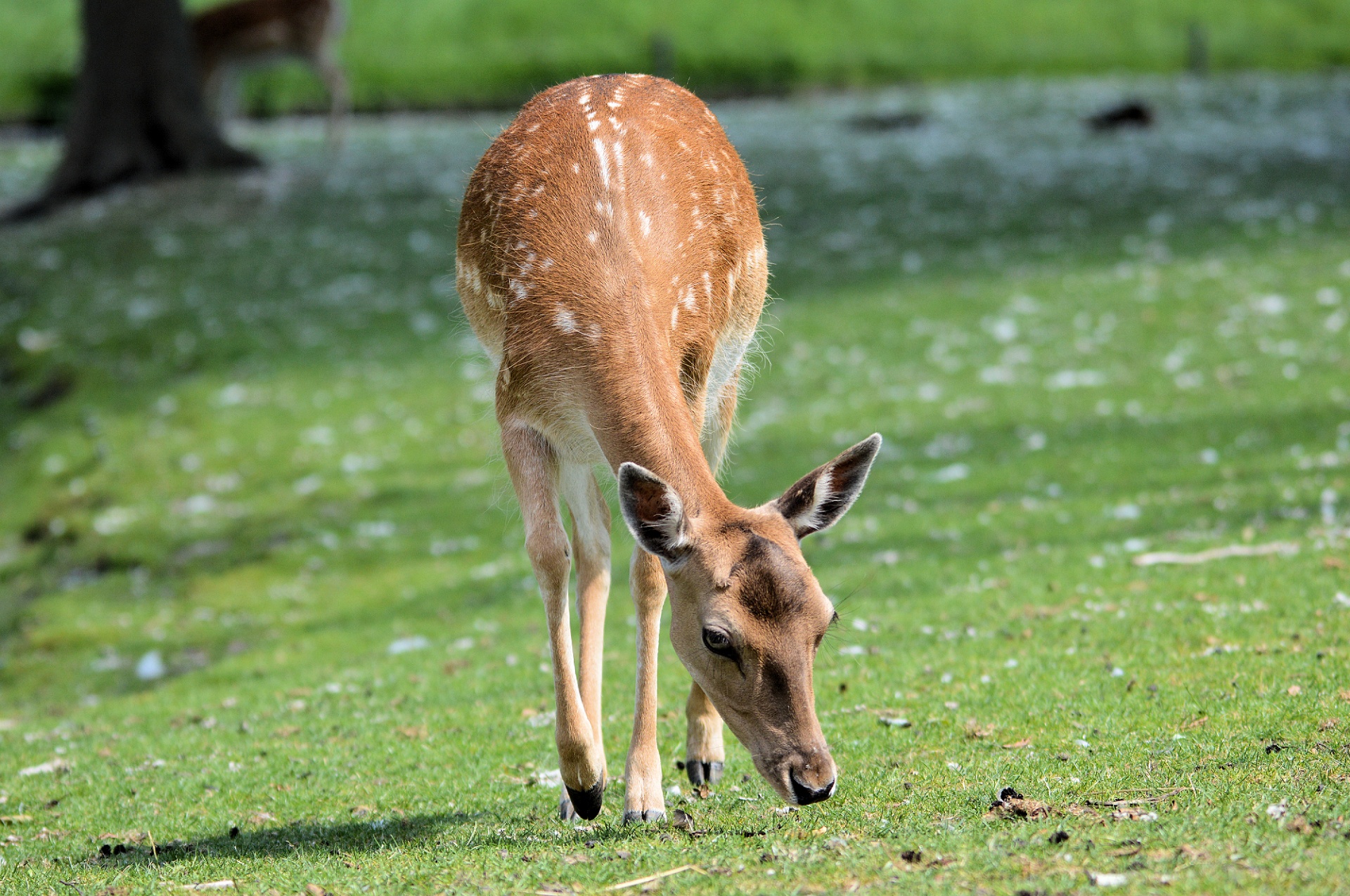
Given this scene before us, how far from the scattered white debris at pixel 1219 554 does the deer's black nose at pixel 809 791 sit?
185 inches

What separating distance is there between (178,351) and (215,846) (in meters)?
12.1

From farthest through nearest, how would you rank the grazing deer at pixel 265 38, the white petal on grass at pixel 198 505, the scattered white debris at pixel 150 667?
the grazing deer at pixel 265 38, the white petal on grass at pixel 198 505, the scattered white debris at pixel 150 667

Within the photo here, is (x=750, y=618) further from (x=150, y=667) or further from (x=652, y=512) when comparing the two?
(x=150, y=667)

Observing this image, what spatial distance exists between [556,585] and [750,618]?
1.21 meters

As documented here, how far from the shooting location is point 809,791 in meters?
4.58

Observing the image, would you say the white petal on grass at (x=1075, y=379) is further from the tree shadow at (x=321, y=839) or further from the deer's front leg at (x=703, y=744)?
the tree shadow at (x=321, y=839)

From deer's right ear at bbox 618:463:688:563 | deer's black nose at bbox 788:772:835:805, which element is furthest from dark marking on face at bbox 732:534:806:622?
deer's black nose at bbox 788:772:835:805

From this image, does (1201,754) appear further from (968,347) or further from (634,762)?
(968,347)

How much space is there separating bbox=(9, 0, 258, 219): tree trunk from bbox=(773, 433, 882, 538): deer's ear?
61.7 feet

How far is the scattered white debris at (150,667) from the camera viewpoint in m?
9.68

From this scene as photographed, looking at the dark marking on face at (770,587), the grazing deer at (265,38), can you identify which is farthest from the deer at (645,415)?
the grazing deer at (265,38)

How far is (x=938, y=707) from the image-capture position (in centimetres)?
650

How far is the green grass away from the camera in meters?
32.7

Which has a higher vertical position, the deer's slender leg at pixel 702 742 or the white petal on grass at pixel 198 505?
the deer's slender leg at pixel 702 742
